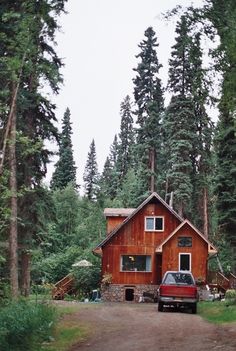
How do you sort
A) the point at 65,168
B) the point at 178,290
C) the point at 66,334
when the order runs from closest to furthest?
1. the point at 66,334
2. the point at 178,290
3. the point at 65,168

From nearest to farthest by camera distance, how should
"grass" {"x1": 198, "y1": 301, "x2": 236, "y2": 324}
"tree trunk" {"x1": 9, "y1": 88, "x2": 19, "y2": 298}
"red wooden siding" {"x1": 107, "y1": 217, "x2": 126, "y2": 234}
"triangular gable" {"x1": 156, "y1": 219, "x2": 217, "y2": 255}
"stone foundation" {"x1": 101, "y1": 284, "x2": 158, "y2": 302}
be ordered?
"grass" {"x1": 198, "y1": 301, "x2": 236, "y2": 324} < "tree trunk" {"x1": 9, "y1": 88, "x2": 19, "y2": 298} < "triangular gable" {"x1": 156, "y1": 219, "x2": 217, "y2": 255} < "stone foundation" {"x1": 101, "y1": 284, "x2": 158, "y2": 302} < "red wooden siding" {"x1": 107, "y1": 217, "x2": 126, "y2": 234}

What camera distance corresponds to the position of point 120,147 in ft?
283

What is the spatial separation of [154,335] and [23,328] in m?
4.21

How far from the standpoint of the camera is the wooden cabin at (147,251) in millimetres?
37250

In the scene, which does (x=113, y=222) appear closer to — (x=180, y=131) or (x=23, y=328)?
(x=180, y=131)

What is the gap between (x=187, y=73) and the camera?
148 ft

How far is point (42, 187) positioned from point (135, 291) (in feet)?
47.9

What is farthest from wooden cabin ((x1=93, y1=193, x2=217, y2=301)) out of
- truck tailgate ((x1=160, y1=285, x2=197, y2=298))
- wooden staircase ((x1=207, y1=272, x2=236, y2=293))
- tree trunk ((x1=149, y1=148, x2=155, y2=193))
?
truck tailgate ((x1=160, y1=285, x2=197, y2=298))

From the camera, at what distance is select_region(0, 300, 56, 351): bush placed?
37.2 ft

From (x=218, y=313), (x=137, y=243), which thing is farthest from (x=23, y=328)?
(x=137, y=243)

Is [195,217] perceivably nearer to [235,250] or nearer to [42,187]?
[235,250]

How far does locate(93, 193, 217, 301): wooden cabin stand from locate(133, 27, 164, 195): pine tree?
10278mm

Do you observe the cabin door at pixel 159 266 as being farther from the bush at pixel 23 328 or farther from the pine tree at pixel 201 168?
the bush at pixel 23 328

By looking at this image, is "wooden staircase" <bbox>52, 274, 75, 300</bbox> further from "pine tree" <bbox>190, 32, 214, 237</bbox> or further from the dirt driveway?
the dirt driveway
